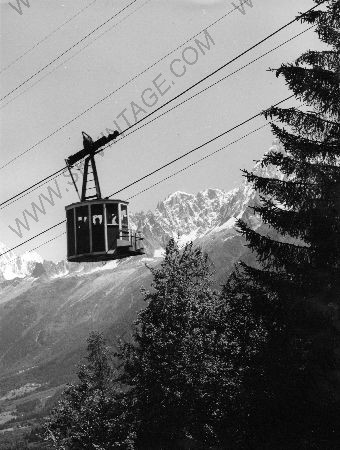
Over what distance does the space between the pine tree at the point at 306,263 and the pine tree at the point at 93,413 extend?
17.3 meters

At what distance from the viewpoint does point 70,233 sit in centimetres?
2517

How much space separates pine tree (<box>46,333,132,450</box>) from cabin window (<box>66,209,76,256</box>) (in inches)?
575

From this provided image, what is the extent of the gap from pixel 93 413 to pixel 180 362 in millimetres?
16273

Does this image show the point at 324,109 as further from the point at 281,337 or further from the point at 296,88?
the point at 281,337

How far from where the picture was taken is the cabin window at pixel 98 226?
24406 mm

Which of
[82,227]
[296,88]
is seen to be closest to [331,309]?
[296,88]

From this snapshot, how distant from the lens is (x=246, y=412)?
20.9 m

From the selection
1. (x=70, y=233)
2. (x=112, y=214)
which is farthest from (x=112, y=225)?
(x=70, y=233)

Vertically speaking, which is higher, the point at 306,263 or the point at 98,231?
the point at 98,231

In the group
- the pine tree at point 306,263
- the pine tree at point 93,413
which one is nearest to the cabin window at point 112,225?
the pine tree at point 306,263

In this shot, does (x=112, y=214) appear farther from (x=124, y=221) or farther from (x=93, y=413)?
(x=93, y=413)

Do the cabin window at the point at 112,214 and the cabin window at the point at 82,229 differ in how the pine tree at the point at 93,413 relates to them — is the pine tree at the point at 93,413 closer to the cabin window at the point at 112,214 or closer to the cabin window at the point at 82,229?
the cabin window at the point at 82,229

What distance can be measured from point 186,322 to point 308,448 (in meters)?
14.3

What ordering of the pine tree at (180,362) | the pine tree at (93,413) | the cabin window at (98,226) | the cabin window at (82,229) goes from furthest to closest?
the pine tree at (93,413) → the pine tree at (180,362) → the cabin window at (82,229) → the cabin window at (98,226)
